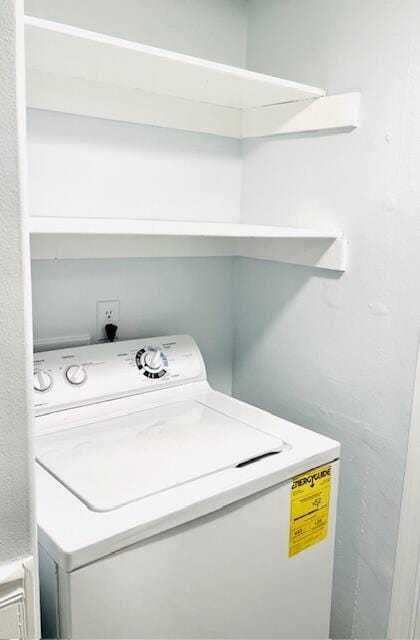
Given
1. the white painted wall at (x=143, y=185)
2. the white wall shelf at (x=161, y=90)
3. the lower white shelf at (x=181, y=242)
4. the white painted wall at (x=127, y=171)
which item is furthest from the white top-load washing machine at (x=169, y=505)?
the white wall shelf at (x=161, y=90)

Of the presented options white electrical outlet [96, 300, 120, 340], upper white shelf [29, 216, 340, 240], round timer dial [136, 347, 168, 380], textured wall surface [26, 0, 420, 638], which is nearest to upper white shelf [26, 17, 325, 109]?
textured wall surface [26, 0, 420, 638]

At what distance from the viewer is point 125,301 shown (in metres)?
1.61

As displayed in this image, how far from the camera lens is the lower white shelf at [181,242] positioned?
3.76 feet

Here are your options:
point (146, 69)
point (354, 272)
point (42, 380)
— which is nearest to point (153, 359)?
point (42, 380)

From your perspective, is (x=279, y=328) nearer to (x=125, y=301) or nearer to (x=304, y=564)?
(x=125, y=301)

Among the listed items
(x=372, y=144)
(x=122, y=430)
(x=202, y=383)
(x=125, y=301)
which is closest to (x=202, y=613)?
(x=122, y=430)

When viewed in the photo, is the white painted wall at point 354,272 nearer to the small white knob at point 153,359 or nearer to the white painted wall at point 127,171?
the white painted wall at point 127,171

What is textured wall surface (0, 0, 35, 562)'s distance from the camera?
0.63 meters

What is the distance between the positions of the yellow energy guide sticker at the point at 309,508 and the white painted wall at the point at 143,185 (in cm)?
67

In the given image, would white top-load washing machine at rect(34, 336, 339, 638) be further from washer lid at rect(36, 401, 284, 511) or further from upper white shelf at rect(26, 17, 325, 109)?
upper white shelf at rect(26, 17, 325, 109)

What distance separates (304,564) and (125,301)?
85cm

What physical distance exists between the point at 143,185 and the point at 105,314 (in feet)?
1.29

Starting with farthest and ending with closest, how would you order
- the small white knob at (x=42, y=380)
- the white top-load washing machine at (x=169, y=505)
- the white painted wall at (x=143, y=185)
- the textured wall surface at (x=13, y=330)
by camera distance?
the white painted wall at (x=143, y=185) < the small white knob at (x=42, y=380) < the white top-load washing machine at (x=169, y=505) < the textured wall surface at (x=13, y=330)

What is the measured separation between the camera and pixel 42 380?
1.32 m
